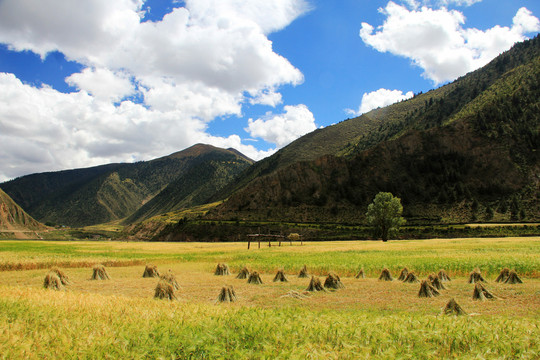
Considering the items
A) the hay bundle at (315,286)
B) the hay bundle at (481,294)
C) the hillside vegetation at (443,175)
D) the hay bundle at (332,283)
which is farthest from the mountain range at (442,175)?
the hay bundle at (481,294)

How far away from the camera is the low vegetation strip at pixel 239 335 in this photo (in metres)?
6.31

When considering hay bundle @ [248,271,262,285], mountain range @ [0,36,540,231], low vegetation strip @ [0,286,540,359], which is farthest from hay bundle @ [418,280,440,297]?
mountain range @ [0,36,540,231]

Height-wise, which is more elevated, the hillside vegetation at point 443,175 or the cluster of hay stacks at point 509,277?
the hillside vegetation at point 443,175

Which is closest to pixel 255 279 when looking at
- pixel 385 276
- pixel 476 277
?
pixel 385 276

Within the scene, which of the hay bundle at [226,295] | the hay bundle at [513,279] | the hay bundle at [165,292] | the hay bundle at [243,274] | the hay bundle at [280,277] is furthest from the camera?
the hay bundle at [243,274]

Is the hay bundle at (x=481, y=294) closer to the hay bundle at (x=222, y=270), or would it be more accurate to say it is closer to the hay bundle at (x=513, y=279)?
the hay bundle at (x=513, y=279)

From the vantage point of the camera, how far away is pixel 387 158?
145625 millimetres

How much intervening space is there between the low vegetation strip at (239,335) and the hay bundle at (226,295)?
15.9 ft

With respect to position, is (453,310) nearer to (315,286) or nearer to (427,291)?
(427,291)

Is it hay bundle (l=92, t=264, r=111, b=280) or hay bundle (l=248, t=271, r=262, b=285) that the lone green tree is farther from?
hay bundle (l=92, t=264, r=111, b=280)

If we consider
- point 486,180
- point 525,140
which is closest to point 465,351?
point 486,180

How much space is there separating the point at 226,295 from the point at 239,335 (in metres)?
7.37

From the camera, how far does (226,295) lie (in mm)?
14477

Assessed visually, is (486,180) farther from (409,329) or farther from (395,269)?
(409,329)
